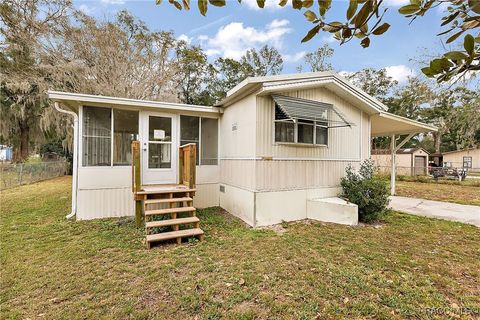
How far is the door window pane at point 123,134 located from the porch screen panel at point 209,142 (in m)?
1.81

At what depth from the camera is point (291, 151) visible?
553cm

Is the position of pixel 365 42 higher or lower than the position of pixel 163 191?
higher

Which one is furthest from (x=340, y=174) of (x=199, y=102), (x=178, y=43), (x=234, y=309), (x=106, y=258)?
(x=199, y=102)

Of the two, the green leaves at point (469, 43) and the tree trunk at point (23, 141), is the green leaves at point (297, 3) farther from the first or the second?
the tree trunk at point (23, 141)

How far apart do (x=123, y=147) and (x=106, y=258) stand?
3015mm

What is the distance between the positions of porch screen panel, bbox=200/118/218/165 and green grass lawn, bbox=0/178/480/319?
91.3 inches

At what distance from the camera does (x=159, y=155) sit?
20.0 feet

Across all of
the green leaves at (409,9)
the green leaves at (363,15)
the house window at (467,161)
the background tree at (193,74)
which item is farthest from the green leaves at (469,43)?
the house window at (467,161)

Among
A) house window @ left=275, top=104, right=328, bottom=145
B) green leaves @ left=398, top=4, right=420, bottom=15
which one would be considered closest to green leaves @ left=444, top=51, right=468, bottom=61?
green leaves @ left=398, top=4, right=420, bottom=15

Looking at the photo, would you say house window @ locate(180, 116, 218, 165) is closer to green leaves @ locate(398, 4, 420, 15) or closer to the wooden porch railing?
the wooden porch railing

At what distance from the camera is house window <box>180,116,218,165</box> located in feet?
21.1

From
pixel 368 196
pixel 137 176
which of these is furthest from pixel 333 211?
pixel 137 176

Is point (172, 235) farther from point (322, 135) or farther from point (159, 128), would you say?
point (322, 135)

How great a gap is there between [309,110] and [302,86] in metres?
0.58
